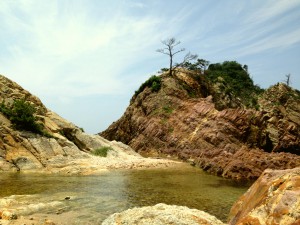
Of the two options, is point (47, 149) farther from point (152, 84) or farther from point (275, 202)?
point (152, 84)

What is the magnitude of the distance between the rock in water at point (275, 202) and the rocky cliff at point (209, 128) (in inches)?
744

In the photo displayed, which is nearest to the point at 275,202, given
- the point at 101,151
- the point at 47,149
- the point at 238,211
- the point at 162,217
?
the point at 238,211

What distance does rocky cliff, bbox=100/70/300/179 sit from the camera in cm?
3350

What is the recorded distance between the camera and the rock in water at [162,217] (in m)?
10.8

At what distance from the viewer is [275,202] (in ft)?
29.6

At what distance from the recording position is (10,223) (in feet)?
41.7

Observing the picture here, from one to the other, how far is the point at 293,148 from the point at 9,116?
1562 inches

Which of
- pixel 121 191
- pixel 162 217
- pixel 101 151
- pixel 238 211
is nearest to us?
pixel 162 217

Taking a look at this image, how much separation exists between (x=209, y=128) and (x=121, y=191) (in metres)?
27.8

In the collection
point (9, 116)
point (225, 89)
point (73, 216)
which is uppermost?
point (225, 89)

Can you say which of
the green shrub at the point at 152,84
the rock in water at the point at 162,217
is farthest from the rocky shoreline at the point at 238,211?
the green shrub at the point at 152,84

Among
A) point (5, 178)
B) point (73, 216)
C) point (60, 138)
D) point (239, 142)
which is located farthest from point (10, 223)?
point (239, 142)

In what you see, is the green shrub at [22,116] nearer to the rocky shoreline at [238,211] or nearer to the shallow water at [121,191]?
the shallow water at [121,191]

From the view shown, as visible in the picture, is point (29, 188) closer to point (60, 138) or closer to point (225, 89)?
point (60, 138)
